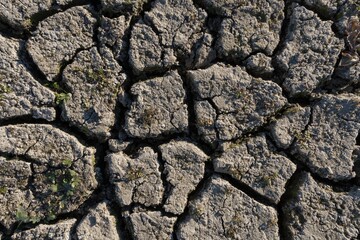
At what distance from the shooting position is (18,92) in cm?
271

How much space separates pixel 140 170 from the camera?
8.93ft

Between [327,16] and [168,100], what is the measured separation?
4.14 feet

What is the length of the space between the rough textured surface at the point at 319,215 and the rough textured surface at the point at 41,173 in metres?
1.32

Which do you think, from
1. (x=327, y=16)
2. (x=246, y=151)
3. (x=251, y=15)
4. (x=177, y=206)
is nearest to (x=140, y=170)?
(x=177, y=206)

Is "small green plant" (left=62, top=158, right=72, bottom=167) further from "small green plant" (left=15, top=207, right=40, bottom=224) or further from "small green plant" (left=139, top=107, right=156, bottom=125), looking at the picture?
"small green plant" (left=139, top=107, right=156, bottom=125)

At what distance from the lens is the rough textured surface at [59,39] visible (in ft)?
9.02

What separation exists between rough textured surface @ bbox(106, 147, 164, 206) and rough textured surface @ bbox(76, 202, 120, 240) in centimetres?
13

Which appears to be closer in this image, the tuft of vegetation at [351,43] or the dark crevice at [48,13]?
the dark crevice at [48,13]

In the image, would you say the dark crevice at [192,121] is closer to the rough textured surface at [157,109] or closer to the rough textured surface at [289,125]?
the rough textured surface at [157,109]

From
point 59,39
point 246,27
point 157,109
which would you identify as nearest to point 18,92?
point 59,39

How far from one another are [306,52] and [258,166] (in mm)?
850

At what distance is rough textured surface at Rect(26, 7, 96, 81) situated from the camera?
2748 millimetres

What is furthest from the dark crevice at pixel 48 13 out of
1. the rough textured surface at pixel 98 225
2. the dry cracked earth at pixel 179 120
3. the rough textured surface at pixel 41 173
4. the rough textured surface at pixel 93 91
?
the rough textured surface at pixel 98 225

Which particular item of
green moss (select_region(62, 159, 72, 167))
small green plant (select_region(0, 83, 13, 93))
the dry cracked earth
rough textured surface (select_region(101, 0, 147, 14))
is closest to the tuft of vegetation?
the dry cracked earth
